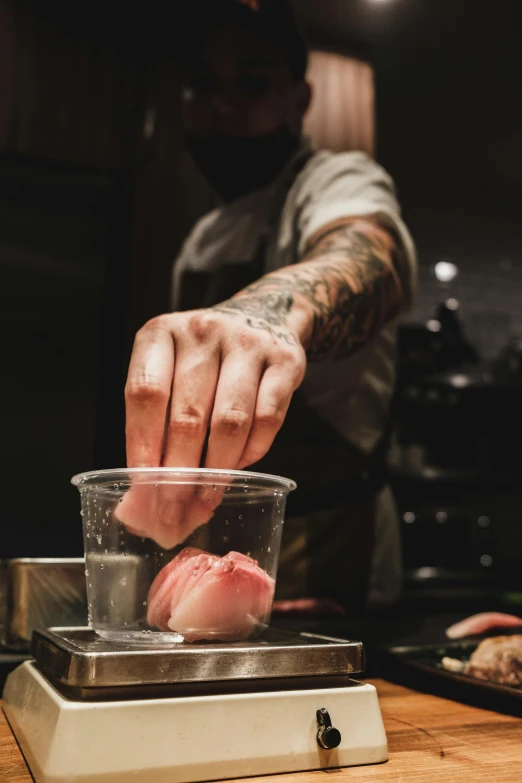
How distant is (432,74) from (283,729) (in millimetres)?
3476

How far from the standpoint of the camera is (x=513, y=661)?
1017 mm

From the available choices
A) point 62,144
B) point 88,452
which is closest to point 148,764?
point 88,452

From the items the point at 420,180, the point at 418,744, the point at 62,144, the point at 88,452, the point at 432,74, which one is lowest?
the point at 418,744

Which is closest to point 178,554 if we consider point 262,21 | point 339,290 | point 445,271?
point 339,290

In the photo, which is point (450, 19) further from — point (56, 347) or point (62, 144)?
point (56, 347)

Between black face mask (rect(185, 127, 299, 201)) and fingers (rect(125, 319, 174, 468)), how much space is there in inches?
48.1

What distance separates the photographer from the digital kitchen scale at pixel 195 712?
2.08 feet

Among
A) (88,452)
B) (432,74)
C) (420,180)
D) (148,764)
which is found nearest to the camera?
(148,764)

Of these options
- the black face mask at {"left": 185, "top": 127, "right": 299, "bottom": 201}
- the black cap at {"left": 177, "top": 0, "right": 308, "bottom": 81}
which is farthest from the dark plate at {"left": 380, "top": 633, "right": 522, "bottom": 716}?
the black cap at {"left": 177, "top": 0, "right": 308, "bottom": 81}

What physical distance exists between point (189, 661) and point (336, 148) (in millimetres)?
2895

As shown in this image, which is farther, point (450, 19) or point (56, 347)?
point (450, 19)

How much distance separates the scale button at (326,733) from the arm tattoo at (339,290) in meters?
0.46

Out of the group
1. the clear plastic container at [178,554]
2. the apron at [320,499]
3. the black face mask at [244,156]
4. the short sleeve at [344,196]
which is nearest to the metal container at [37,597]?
the clear plastic container at [178,554]

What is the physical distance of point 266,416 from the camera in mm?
852
